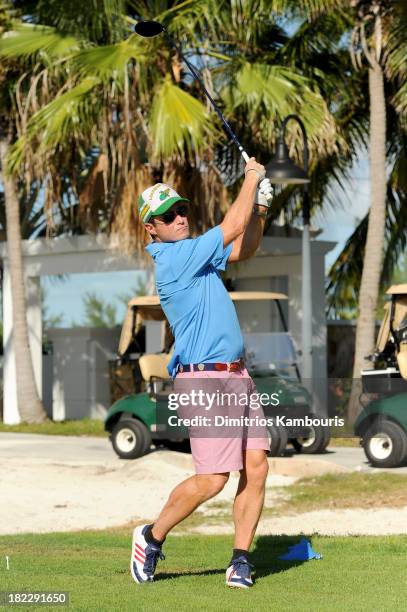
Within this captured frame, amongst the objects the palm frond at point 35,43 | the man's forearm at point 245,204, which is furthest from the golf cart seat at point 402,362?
the palm frond at point 35,43

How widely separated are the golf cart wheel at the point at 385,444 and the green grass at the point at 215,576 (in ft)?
14.6

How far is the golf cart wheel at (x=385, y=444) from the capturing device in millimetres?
11961

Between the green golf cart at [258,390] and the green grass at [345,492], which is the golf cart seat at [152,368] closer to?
the green golf cart at [258,390]

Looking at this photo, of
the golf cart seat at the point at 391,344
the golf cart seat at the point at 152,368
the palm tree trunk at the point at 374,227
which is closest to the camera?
the golf cart seat at the point at 391,344

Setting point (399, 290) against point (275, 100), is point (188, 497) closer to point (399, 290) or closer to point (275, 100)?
point (399, 290)


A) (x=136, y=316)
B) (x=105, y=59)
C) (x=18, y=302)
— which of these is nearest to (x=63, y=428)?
(x=18, y=302)

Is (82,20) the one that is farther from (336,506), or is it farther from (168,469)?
(336,506)

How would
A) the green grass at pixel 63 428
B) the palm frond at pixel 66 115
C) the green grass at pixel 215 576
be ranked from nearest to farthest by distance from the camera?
the green grass at pixel 215 576 < the palm frond at pixel 66 115 < the green grass at pixel 63 428

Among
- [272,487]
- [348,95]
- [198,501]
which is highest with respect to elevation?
[348,95]

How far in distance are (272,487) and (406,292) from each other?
2.85 meters

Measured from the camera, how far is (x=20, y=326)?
19.3m

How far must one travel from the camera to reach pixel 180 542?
7770 millimetres

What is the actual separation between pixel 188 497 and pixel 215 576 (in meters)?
0.44

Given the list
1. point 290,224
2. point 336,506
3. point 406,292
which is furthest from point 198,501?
point 290,224
